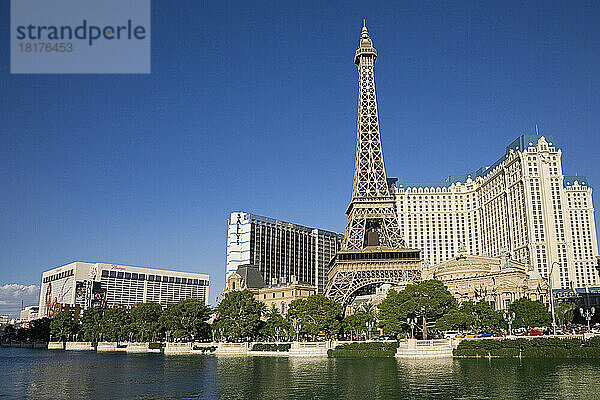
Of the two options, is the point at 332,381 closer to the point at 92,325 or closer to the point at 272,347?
the point at 272,347

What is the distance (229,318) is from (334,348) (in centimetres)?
2631

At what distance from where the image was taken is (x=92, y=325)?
6344 inches

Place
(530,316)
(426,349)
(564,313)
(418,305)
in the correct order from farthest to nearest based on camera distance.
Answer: (564,313) → (530,316) → (418,305) → (426,349)

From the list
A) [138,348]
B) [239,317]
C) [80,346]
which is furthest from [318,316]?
[80,346]

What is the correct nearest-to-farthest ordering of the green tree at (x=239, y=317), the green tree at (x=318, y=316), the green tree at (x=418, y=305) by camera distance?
the green tree at (x=418, y=305), the green tree at (x=318, y=316), the green tree at (x=239, y=317)

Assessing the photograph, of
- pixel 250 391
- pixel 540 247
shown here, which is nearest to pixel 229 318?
pixel 250 391

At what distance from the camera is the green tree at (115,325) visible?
458ft

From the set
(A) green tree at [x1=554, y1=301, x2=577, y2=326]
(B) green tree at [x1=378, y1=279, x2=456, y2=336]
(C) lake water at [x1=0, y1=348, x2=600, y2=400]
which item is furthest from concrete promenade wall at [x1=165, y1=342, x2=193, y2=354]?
(A) green tree at [x1=554, y1=301, x2=577, y2=326]

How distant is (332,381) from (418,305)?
3399cm

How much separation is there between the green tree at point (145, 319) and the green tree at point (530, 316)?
81.6 metres

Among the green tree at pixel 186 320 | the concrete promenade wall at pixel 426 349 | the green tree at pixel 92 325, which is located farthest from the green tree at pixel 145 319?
the concrete promenade wall at pixel 426 349

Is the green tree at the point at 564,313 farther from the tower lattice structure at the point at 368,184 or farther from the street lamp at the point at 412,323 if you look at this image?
the street lamp at the point at 412,323

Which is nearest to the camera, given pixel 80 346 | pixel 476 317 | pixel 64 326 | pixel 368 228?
pixel 476 317

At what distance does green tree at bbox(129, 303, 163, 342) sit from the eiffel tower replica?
144 ft
